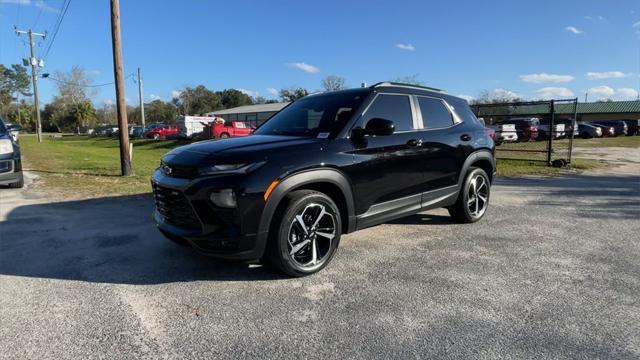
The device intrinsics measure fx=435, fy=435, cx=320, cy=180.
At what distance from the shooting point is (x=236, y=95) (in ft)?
348

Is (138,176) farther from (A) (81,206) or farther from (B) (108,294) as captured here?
(B) (108,294)

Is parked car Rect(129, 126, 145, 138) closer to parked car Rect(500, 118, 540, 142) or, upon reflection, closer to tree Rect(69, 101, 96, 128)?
tree Rect(69, 101, 96, 128)

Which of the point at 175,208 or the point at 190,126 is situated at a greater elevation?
the point at 190,126

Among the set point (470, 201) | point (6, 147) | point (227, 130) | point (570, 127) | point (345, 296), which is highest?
point (227, 130)

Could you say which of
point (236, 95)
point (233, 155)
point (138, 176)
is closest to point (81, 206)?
point (138, 176)

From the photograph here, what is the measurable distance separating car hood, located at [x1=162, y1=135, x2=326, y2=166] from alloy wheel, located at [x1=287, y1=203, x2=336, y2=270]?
606 mm

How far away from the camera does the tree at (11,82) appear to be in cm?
8731

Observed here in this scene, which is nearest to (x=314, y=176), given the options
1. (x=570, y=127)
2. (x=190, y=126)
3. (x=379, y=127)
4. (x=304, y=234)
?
(x=304, y=234)

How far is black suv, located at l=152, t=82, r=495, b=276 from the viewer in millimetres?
3625

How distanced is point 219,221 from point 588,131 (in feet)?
137

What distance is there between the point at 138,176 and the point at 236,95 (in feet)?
324

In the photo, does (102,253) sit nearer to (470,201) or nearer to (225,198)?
(225,198)

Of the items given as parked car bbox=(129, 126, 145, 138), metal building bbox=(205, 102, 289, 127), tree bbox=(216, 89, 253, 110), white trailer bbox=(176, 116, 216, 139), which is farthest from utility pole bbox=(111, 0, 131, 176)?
tree bbox=(216, 89, 253, 110)

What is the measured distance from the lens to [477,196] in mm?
6129
